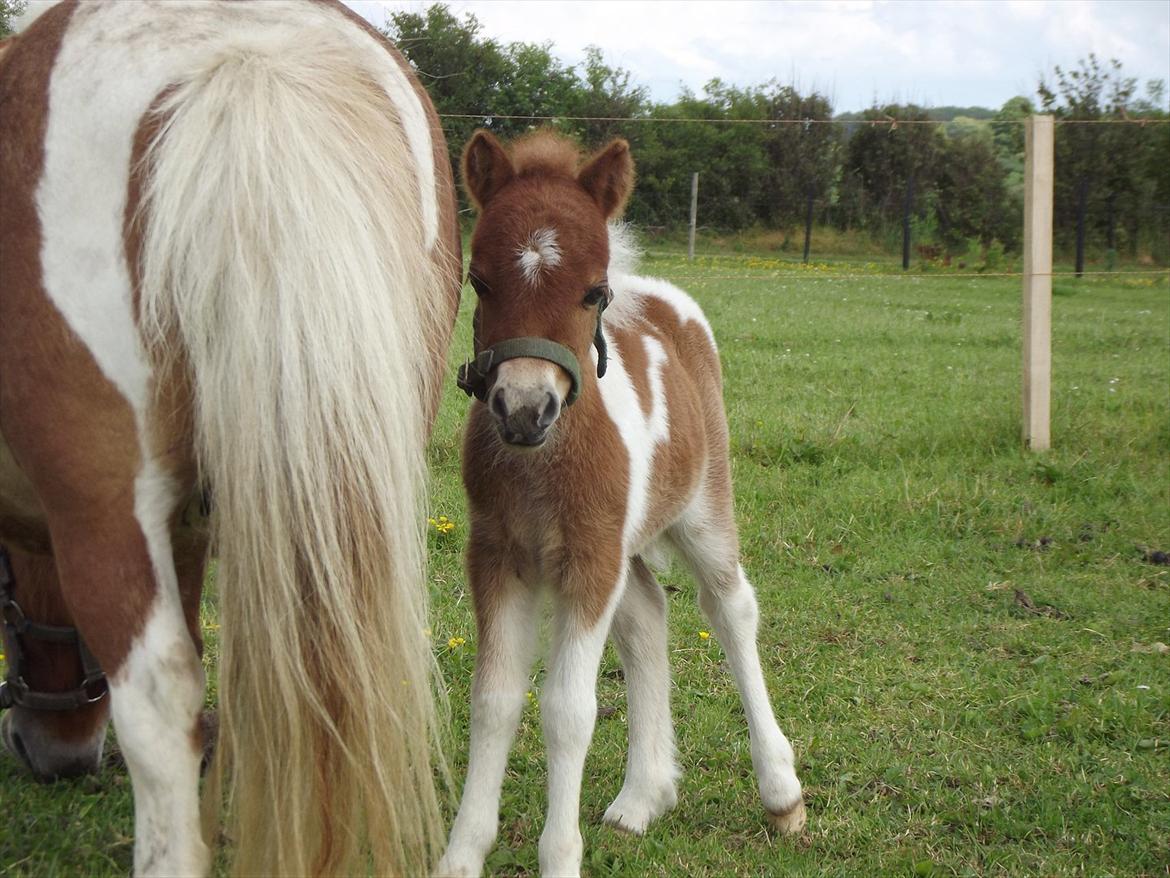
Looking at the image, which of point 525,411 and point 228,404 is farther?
point 525,411

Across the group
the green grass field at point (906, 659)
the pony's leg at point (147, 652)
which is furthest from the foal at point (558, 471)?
the pony's leg at point (147, 652)

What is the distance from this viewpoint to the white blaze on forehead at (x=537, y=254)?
2.54 meters

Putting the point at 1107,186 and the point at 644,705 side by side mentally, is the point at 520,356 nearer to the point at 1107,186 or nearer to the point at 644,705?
the point at 644,705

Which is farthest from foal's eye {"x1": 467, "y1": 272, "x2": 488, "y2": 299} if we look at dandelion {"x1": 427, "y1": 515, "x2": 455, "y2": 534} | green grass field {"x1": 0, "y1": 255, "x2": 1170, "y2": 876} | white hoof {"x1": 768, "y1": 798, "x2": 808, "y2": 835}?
dandelion {"x1": 427, "y1": 515, "x2": 455, "y2": 534}

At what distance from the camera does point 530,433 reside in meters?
2.37

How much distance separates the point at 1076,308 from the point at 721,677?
12061 millimetres

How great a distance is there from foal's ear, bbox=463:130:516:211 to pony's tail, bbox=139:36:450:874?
0.75 metres

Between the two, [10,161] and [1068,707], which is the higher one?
[10,161]

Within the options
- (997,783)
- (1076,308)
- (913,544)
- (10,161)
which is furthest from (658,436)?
(1076,308)

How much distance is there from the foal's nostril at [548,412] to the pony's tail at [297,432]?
0.43 m

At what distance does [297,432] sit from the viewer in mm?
1794

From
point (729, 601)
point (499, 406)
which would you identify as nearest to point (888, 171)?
point (729, 601)

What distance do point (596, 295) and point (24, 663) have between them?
5.13ft

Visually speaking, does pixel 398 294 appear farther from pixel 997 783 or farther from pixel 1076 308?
pixel 1076 308
